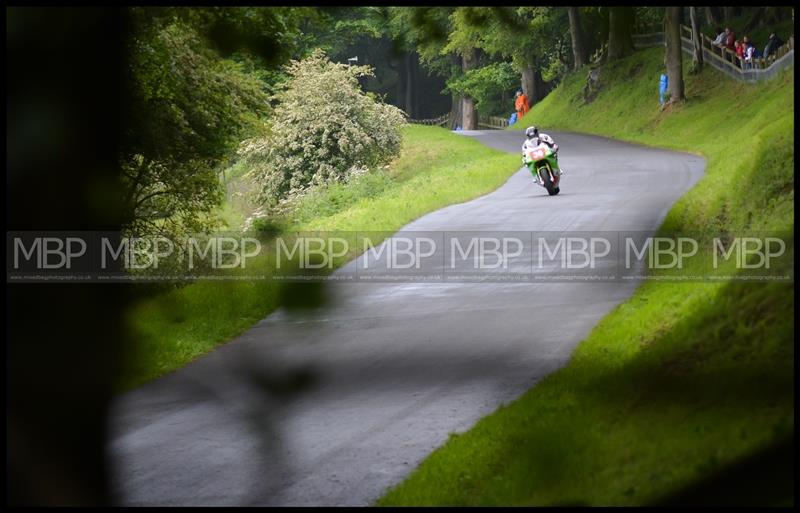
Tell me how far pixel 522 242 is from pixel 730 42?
24.8 m

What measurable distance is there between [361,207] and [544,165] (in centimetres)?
510

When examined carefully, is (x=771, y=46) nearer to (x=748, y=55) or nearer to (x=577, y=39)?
(x=748, y=55)

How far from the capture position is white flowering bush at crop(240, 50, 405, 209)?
37.2 m

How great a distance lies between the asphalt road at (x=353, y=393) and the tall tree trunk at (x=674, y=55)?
24.7m

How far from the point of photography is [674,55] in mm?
41531

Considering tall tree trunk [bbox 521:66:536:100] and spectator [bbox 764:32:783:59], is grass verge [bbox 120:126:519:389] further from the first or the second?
tall tree trunk [bbox 521:66:536:100]

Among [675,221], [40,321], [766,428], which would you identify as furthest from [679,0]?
[675,221]

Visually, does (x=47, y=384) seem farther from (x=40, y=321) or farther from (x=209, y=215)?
(x=209, y=215)

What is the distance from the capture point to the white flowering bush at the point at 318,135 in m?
37.2

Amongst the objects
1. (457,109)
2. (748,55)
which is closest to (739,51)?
(748,55)

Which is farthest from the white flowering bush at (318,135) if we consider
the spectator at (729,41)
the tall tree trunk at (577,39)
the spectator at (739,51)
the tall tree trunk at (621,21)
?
the tall tree trunk at (621,21)

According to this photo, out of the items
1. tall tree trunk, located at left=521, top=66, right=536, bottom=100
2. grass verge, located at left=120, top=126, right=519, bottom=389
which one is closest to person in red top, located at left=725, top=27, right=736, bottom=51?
grass verge, located at left=120, top=126, right=519, bottom=389

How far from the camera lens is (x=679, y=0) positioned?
95.5 inches

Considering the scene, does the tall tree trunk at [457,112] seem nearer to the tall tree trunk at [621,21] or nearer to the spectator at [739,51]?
the spectator at [739,51]
